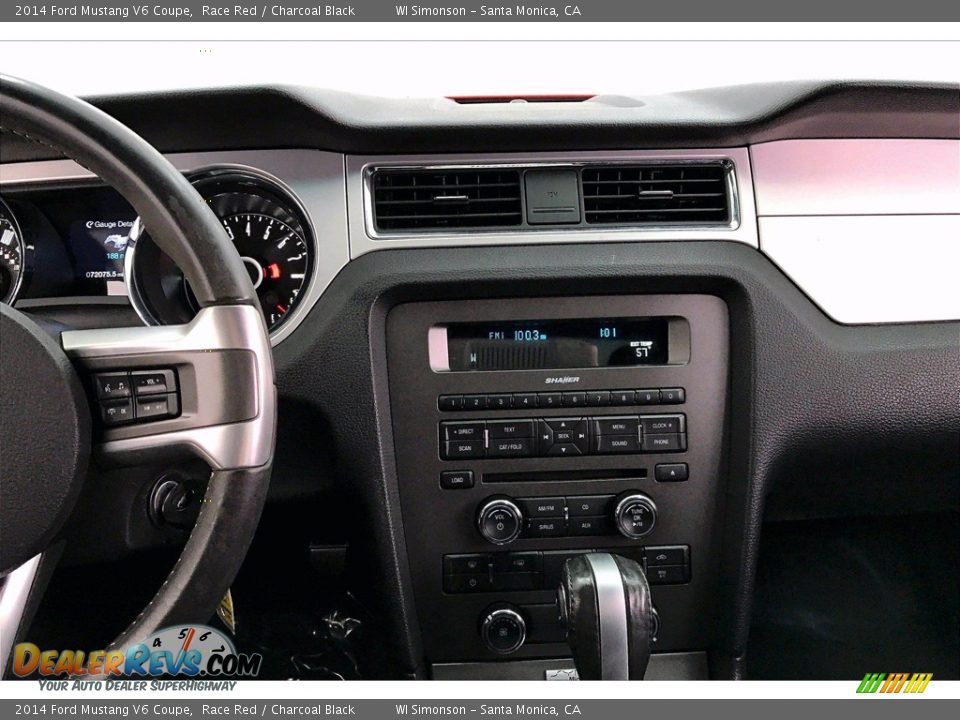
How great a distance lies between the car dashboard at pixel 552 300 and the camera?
1345 millimetres

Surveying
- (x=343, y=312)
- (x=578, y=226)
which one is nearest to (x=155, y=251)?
(x=343, y=312)

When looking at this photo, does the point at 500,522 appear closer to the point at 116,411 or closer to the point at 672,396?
→ the point at 672,396

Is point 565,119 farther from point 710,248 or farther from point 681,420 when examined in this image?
point 681,420

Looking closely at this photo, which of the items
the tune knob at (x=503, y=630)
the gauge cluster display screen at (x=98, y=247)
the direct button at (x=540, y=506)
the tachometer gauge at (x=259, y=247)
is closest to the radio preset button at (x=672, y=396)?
the direct button at (x=540, y=506)

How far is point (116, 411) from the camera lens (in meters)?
0.94

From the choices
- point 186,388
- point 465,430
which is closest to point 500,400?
point 465,430

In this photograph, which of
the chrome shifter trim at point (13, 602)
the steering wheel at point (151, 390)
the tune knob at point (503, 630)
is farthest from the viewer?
the tune knob at point (503, 630)

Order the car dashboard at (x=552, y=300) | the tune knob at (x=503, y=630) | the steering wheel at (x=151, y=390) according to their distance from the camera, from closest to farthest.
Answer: the steering wheel at (x=151, y=390) → the car dashboard at (x=552, y=300) → the tune knob at (x=503, y=630)

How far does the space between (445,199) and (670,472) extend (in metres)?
0.63

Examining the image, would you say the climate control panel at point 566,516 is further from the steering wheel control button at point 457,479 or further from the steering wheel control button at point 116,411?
the steering wheel control button at point 116,411

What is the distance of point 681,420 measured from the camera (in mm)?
1420

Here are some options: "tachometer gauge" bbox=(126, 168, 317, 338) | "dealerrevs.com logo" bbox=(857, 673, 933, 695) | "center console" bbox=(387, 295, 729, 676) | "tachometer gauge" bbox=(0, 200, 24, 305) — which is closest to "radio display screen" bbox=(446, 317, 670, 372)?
"center console" bbox=(387, 295, 729, 676)

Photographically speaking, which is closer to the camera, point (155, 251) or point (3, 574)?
point (3, 574)
